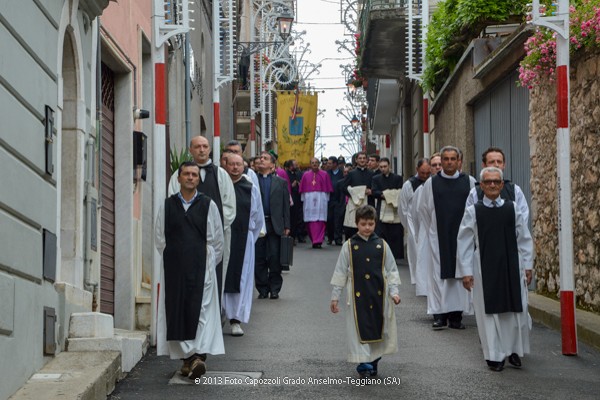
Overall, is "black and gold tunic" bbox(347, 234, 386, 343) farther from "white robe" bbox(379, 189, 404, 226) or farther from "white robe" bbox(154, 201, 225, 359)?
"white robe" bbox(379, 189, 404, 226)

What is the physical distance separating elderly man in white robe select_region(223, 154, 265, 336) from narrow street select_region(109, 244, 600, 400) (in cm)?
24

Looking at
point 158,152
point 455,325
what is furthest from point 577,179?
point 158,152

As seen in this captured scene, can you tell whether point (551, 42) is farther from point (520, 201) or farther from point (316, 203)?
point (316, 203)

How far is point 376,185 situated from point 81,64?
35.9 feet

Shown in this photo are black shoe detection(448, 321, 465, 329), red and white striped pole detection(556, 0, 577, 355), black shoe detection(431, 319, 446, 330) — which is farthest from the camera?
black shoe detection(448, 321, 465, 329)

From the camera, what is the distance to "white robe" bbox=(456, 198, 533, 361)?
973 cm

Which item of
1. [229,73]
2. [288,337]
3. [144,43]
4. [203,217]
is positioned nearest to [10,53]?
[203,217]

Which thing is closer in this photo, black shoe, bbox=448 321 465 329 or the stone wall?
the stone wall

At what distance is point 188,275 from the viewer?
9367 mm

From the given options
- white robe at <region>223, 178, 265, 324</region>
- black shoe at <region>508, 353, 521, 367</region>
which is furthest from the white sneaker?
black shoe at <region>508, 353, 521, 367</region>

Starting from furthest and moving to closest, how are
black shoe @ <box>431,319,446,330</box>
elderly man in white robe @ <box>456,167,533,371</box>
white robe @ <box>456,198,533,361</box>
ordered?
black shoe @ <box>431,319,446,330</box>, elderly man in white robe @ <box>456,167,533,371</box>, white robe @ <box>456,198,533,361</box>

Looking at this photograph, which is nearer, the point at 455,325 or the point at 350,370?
the point at 350,370

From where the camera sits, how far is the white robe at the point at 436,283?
40.8 feet

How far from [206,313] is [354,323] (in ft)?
3.74
